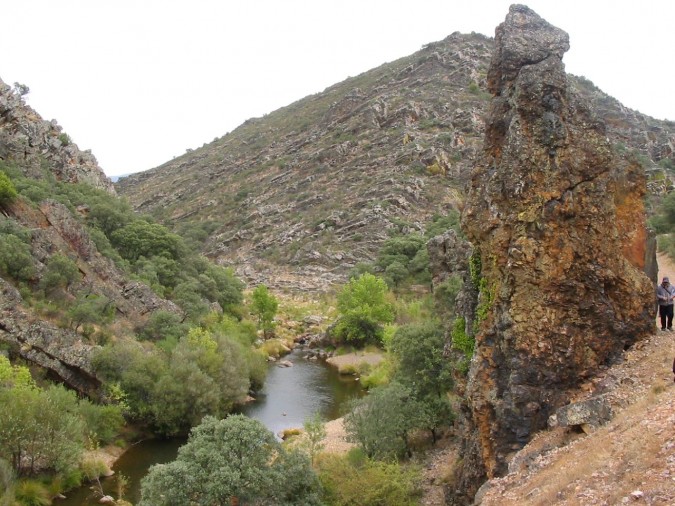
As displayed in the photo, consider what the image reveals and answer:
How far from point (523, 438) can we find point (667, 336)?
4.54 m

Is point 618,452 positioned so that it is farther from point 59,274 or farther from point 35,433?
point 59,274

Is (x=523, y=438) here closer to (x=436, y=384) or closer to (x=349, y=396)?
(x=436, y=384)

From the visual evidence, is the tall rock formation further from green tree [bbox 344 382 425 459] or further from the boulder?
green tree [bbox 344 382 425 459]

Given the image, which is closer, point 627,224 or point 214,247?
point 627,224

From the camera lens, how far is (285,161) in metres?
97.6

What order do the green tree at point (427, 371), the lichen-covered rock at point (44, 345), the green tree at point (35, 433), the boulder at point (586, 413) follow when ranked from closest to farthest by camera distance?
the boulder at point (586, 413), the green tree at point (35, 433), the green tree at point (427, 371), the lichen-covered rock at point (44, 345)

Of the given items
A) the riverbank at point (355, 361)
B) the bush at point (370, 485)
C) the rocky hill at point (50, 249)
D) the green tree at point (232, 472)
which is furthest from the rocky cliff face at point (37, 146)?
the bush at point (370, 485)

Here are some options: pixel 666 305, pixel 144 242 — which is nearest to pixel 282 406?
pixel 144 242

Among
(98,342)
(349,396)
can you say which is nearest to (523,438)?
(349,396)

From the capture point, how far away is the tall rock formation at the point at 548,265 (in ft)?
48.6

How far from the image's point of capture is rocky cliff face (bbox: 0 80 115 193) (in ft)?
159

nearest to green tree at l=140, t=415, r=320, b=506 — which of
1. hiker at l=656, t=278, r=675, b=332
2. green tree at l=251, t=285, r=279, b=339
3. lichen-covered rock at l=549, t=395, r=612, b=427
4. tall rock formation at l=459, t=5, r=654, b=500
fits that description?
tall rock formation at l=459, t=5, r=654, b=500

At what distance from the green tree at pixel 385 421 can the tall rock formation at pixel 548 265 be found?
722cm

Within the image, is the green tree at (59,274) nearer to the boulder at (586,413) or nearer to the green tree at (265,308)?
the green tree at (265,308)
